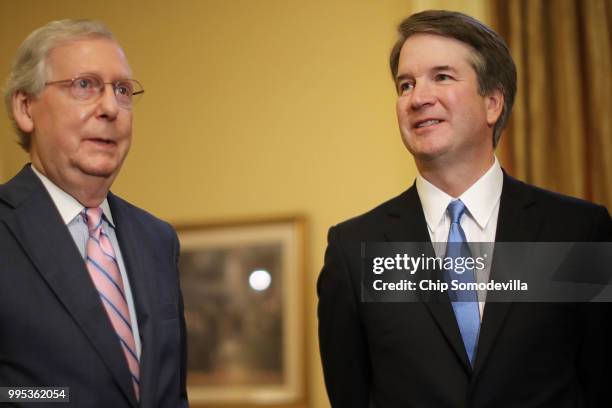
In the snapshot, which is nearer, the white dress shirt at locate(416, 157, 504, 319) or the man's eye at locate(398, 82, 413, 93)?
the white dress shirt at locate(416, 157, 504, 319)

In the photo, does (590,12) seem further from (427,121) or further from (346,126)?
(427,121)

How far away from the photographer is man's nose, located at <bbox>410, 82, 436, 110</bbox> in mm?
2311

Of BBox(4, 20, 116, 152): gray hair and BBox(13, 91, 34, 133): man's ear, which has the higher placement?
BBox(4, 20, 116, 152): gray hair

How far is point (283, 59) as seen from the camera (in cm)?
441

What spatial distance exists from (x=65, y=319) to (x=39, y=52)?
2.35 ft

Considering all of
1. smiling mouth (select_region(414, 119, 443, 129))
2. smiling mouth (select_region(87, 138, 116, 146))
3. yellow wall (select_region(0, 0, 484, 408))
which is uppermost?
yellow wall (select_region(0, 0, 484, 408))

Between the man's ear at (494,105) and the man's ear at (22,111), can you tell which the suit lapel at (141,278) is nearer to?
the man's ear at (22,111)

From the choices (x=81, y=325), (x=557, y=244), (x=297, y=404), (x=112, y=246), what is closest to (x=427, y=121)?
(x=557, y=244)

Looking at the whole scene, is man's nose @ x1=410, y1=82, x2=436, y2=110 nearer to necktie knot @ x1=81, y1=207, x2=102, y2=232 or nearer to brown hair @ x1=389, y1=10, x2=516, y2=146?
brown hair @ x1=389, y1=10, x2=516, y2=146

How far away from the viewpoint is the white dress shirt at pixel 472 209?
229 cm

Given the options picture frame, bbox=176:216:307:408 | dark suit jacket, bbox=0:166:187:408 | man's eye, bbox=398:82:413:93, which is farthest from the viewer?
picture frame, bbox=176:216:307:408

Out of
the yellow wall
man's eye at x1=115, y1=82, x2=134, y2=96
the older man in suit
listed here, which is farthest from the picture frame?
man's eye at x1=115, y1=82, x2=134, y2=96

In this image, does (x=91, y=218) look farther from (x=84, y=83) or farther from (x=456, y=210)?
(x=456, y=210)

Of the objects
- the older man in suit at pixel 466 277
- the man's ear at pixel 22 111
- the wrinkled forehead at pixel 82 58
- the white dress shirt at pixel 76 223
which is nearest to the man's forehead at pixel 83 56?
the wrinkled forehead at pixel 82 58
